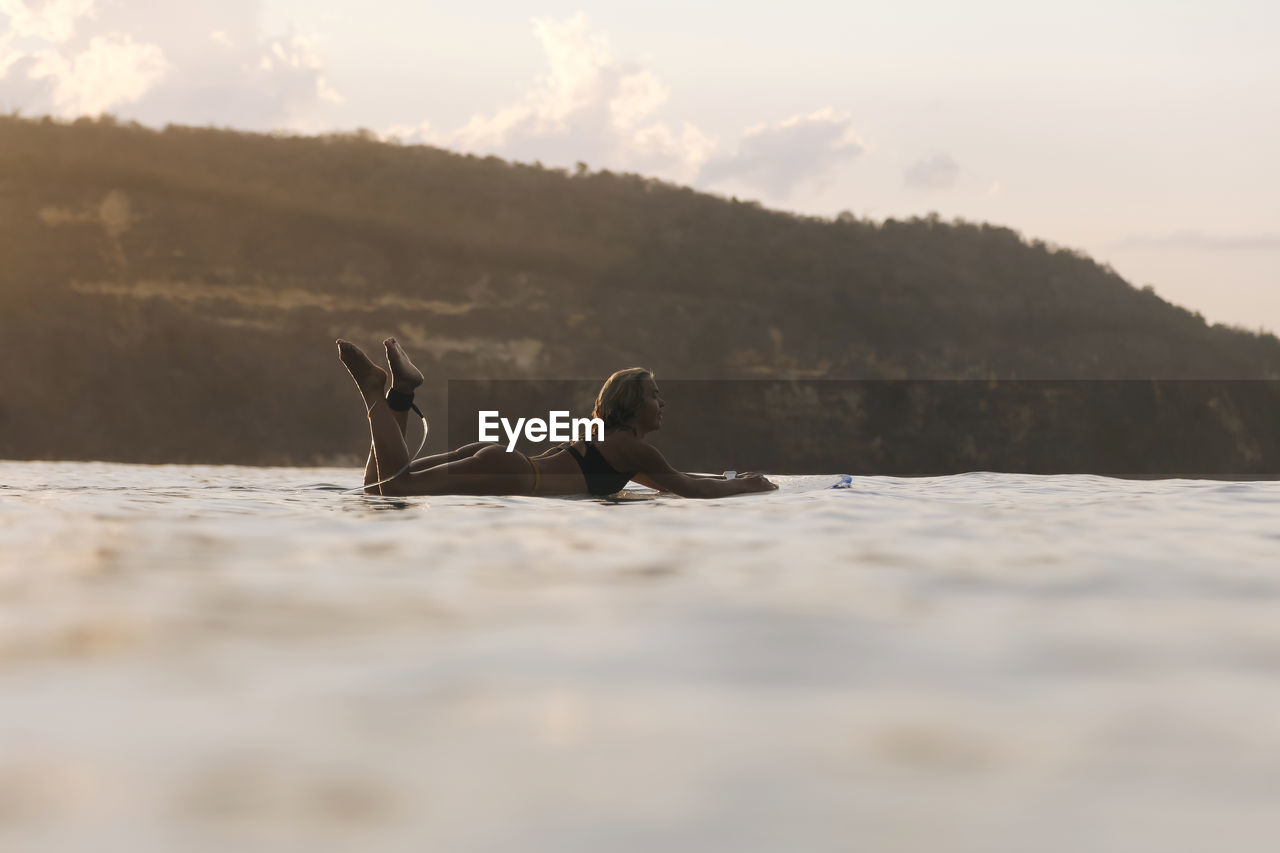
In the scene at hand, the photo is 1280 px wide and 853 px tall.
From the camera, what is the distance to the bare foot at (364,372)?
261 inches

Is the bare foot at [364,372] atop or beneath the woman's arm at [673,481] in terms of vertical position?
atop

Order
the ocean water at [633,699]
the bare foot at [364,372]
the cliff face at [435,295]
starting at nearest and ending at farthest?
the ocean water at [633,699] → the bare foot at [364,372] → the cliff face at [435,295]

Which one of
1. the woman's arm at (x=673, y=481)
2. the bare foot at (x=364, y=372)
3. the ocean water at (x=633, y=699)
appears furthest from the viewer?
the woman's arm at (x=673, y=481)

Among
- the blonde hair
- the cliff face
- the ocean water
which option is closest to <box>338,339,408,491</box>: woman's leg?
the blonde hair

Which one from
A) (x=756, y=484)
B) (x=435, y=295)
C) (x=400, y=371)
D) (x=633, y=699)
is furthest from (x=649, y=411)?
(x=435, y=295)

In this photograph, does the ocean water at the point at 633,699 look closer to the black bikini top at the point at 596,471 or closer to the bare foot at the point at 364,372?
the bare foot at the point at 364,372

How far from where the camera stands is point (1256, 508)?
6.06 m

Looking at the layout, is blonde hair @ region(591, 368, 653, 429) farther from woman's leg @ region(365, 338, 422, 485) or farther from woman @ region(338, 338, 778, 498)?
woman's leg @ region(365, 338, 422, 485)

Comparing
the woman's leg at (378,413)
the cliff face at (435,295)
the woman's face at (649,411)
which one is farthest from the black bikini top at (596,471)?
the cliff face at (435,295)

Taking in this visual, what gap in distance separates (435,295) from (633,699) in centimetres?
3028

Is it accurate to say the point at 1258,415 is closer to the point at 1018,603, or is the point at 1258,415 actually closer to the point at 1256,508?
the point at 1256,508

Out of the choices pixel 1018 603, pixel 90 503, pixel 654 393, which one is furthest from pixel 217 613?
pixel 654 393

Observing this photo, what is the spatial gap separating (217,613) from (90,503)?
3934 millimetres

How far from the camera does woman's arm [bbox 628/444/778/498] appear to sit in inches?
273
